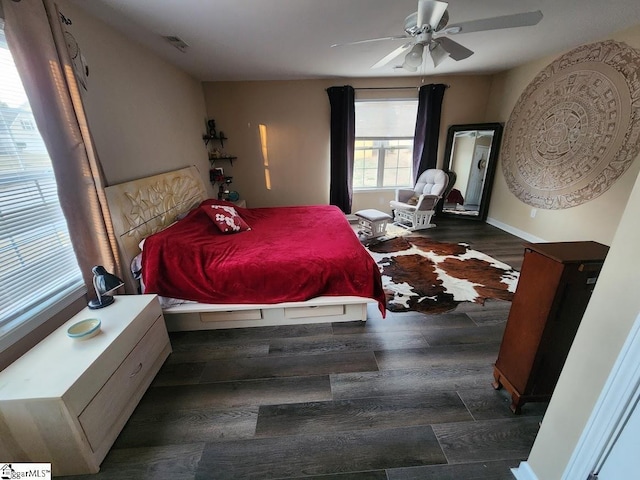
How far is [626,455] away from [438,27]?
8.36 ft

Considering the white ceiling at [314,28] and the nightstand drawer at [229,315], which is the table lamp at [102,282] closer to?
the nightstand drawer at [229,315]

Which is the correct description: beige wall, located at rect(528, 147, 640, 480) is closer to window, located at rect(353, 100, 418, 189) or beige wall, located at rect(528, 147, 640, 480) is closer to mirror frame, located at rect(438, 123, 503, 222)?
mirror frame, located at rect(438, 123, 503, 222)

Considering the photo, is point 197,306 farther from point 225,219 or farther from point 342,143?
point 342,143

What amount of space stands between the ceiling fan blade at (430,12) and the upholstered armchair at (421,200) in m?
2.59

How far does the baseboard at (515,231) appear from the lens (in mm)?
3639

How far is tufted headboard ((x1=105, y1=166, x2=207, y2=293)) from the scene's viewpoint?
1.92 m

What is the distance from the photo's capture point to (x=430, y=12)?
1663mm

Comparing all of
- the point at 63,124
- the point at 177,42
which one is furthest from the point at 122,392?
the point at 177,42

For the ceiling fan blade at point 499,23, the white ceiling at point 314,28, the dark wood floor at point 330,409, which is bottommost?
the dark wood floor at point 330,409

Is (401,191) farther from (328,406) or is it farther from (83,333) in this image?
(83,333)

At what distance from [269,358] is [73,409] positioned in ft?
3.27

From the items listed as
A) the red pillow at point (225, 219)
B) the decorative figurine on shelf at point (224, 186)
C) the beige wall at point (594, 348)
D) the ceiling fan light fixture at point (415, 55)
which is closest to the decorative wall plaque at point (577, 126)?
the ceiling fan light fixture at point (415, 55)

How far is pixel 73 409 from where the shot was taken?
105cm

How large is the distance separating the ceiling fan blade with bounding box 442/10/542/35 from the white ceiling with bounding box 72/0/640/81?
14.2 inches
